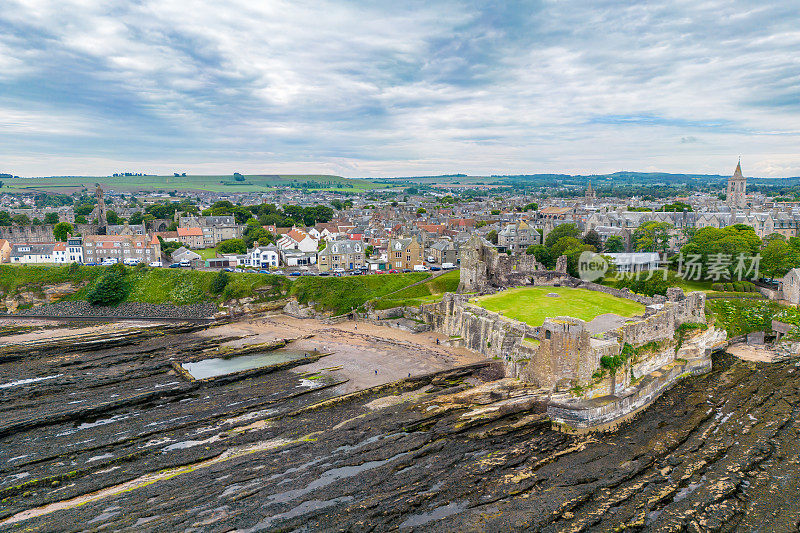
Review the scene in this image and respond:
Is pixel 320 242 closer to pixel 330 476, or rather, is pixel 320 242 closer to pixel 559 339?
pixel 559 339

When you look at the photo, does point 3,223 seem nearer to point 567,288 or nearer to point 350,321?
point 350,321

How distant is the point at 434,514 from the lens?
16.9 metres

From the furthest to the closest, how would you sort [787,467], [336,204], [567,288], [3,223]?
[336,204]
[3,223]
[567,288]
[787,467]

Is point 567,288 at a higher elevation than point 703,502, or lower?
higher

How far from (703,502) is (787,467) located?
18.0 feet

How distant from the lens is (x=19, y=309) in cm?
4959

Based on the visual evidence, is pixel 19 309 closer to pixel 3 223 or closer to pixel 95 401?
pixel 95 401

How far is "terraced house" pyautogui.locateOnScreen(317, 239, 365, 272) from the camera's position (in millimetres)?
59469

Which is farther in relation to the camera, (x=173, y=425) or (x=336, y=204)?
(x=336, y=204)

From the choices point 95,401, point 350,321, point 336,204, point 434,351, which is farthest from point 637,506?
point 336,204

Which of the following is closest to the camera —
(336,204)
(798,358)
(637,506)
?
(637,506)

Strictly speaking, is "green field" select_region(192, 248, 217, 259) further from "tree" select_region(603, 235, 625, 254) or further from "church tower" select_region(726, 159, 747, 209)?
"church tower" select_region(726, 159, 747, 209)

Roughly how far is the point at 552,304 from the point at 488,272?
10382mm

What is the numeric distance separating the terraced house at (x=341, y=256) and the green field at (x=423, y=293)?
12555 mm
